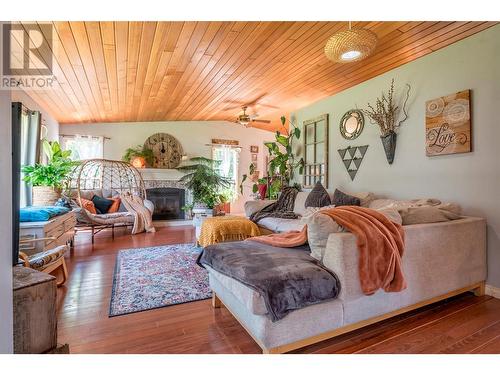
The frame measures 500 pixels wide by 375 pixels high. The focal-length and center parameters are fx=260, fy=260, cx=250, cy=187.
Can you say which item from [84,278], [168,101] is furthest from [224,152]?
[84,278]

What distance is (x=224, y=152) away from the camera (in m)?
7.20

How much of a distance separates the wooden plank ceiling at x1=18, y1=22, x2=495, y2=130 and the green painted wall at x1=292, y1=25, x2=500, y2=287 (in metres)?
0.15

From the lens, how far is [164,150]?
21.6 feet

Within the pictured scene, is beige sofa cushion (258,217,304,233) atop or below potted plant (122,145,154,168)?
below

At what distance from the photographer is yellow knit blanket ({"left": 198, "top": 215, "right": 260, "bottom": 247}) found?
341 centimetres

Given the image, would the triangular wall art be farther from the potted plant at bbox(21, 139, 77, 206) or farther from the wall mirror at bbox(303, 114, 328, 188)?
the potted plant at bbox(21, 139, 77, 206)

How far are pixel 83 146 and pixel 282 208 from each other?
15.8ft

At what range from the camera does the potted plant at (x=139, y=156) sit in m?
6.15

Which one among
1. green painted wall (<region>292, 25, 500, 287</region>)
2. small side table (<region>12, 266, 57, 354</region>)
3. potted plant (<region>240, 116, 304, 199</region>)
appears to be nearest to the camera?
small side table (<region>12, 266, 57, 354</region>)

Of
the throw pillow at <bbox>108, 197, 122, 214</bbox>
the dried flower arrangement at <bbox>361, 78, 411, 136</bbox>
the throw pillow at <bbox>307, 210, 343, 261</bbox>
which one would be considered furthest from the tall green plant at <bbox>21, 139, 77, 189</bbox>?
the dried flower arrangement at <bbox>361, 78, 411, 136</bbox>

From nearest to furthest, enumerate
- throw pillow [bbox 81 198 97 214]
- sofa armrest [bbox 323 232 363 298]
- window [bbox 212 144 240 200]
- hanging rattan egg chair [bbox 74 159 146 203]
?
sofa armrest [bbox 323 232 363 298]
throw pillow [bbox 81 198 97 214]
hanging rattan egg chair [bbox 74 159 146 203]
window [bbox 212 144 240 200]

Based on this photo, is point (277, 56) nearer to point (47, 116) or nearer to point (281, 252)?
point (281, 252)

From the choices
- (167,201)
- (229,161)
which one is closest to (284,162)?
(229,161)
